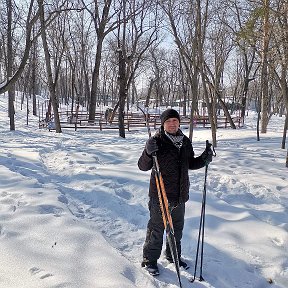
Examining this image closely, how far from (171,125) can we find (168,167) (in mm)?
474

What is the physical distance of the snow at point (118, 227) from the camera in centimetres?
375

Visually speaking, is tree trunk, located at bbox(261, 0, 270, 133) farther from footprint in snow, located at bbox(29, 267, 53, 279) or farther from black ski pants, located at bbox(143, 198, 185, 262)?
footprint in snow, located at bbox(29, 267, 53, 279)

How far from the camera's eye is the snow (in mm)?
3746

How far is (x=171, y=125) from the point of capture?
3.93 m

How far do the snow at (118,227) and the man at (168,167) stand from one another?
12.3 inches

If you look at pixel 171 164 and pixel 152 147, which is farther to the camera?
pixel 171 164

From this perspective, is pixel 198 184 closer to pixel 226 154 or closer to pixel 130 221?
pixel 130 221

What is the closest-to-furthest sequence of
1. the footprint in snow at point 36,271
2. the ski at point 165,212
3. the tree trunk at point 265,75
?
the footprint in snow at point 36,271 < the ski at point 165,212 < the tree trunk at point 265,75

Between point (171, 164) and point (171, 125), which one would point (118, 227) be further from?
point (171, 125)

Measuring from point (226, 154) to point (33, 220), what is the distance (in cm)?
729

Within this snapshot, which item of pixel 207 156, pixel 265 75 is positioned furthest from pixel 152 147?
pixel 265 75

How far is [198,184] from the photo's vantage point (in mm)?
7449

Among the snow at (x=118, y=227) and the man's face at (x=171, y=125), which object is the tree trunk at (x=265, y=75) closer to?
the snow at (x=118, y=227)

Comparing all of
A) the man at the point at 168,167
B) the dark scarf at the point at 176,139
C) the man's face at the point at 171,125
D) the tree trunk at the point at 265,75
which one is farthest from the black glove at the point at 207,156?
the tree trunk at the point at 265,75
